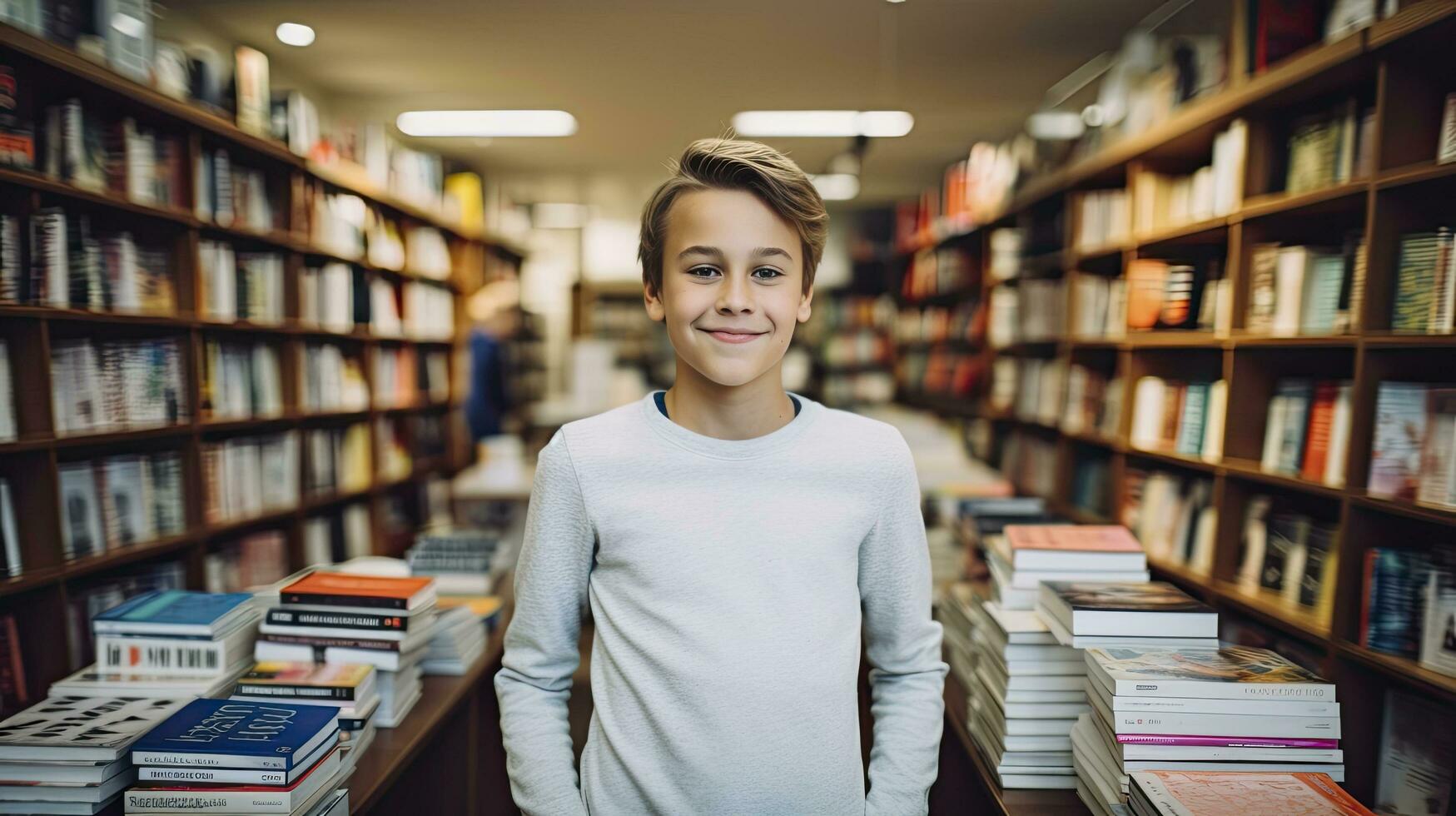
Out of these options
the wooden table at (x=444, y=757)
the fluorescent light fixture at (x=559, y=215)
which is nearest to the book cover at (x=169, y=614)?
the wooden table at (x=444, y=757)

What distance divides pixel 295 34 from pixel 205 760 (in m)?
2.28

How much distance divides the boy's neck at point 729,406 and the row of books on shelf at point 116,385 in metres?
1.61

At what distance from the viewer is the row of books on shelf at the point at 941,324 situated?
4562 millimetres

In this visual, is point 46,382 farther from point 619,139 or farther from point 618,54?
point 619,139

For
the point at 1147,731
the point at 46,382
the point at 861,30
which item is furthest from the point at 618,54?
the point at 1147,731

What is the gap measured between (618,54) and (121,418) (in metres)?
1.69

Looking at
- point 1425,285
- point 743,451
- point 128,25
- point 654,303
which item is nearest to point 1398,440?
point 1425,285

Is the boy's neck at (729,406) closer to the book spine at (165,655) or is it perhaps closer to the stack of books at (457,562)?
the book spine at (165,655)

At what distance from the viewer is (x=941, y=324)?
5352 millimetres

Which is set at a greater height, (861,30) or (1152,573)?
(861,30)

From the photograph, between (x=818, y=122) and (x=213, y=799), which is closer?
(x=213, y=799)

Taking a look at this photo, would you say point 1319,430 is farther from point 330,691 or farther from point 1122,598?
point 330,691

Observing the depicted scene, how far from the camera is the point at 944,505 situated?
2922mm

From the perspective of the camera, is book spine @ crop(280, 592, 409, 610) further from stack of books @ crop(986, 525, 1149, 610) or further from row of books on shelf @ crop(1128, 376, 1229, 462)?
row of books on shelf @ crop(1128, 376, 1229, 462)
